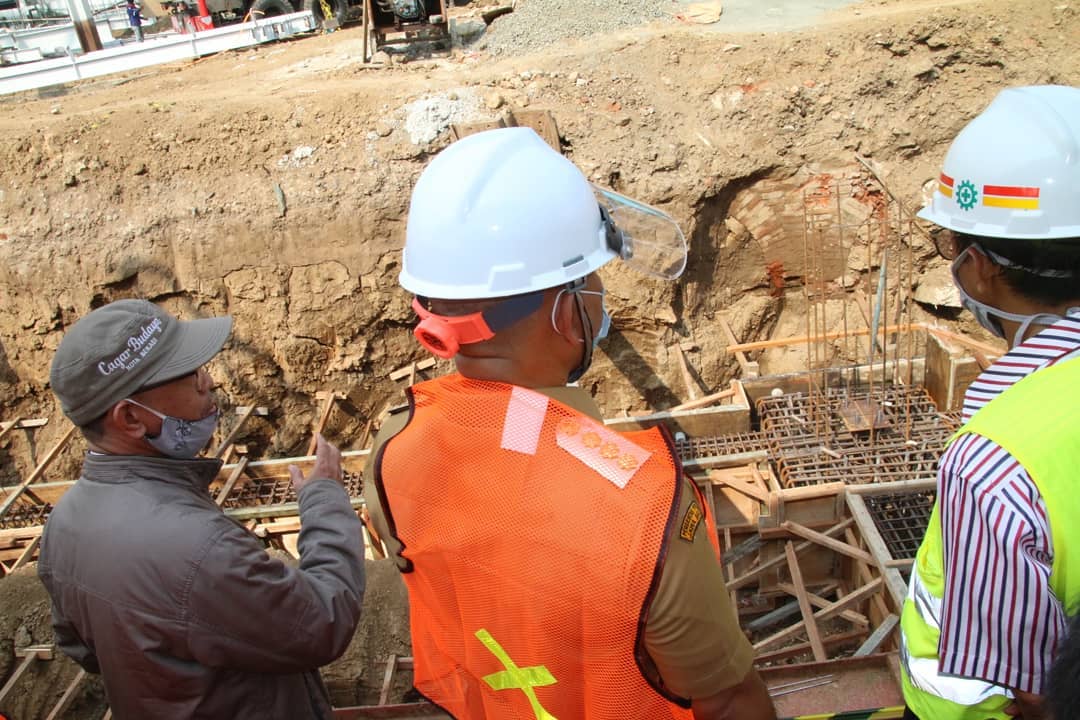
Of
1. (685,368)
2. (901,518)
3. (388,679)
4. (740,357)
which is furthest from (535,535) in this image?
(685,368)

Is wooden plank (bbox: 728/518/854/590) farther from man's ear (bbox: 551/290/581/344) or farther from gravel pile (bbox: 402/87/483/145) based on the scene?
gravel pile (bbox: 402/87/483/145)

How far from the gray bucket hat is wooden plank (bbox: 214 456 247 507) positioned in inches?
183

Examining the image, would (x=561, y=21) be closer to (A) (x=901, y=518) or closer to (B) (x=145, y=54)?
(B) (x=145, y=54)

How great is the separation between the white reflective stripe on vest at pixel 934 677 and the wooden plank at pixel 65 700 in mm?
4551

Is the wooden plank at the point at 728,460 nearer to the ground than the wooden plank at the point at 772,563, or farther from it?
farther from it

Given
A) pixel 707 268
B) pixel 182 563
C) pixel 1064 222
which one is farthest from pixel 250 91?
pixel 1064 222

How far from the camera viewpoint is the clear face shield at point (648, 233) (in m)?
2.16

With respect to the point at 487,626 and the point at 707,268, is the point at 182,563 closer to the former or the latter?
the point at 487,626

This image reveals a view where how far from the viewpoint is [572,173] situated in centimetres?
167

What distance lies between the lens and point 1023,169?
189 centimetres

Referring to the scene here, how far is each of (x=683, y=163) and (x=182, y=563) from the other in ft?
23.0

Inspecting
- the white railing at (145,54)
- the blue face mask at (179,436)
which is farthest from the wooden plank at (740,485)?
the white railing at (145,54)

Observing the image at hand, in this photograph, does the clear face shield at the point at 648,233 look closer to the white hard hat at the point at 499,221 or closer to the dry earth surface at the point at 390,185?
the white hard hat at the point at 499,221

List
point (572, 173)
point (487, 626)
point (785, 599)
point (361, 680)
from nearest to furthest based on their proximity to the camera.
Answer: point (487, 626)
point (572, 173)
point (361, 680)
point (785, 599)
